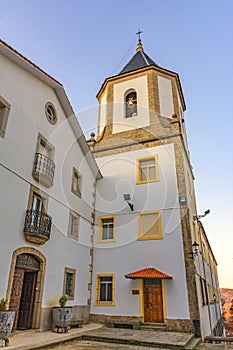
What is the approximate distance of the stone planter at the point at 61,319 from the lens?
913cm

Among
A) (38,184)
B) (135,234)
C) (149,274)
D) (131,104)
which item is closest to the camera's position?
(38,184)

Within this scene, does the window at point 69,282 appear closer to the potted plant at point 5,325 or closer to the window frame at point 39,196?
the window frame at point 39,196

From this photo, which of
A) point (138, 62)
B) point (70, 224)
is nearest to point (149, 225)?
point (70, 224)

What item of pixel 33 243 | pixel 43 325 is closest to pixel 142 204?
pixel 33 243

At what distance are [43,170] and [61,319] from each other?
557 centimetres

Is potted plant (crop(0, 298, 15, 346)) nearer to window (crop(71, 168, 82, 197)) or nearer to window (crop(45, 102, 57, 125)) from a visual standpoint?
window (crop(71, 168, 82, 197))

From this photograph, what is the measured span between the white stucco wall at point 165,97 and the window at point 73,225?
8655mm

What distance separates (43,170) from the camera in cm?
1056

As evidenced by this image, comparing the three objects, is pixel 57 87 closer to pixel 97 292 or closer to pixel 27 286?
pixel 27 286

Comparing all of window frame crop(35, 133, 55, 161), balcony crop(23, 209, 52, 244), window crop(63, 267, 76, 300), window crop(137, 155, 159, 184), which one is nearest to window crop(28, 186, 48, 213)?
balcony crop(23, 209, 52, 244)

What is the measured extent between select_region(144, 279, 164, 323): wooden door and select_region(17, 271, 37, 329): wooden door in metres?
5.24

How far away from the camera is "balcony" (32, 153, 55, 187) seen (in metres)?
10.2

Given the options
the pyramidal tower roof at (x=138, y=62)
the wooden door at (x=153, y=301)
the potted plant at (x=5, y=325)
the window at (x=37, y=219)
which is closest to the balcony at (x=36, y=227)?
the window at (x=37, y=219)

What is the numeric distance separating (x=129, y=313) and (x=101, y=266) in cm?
261
